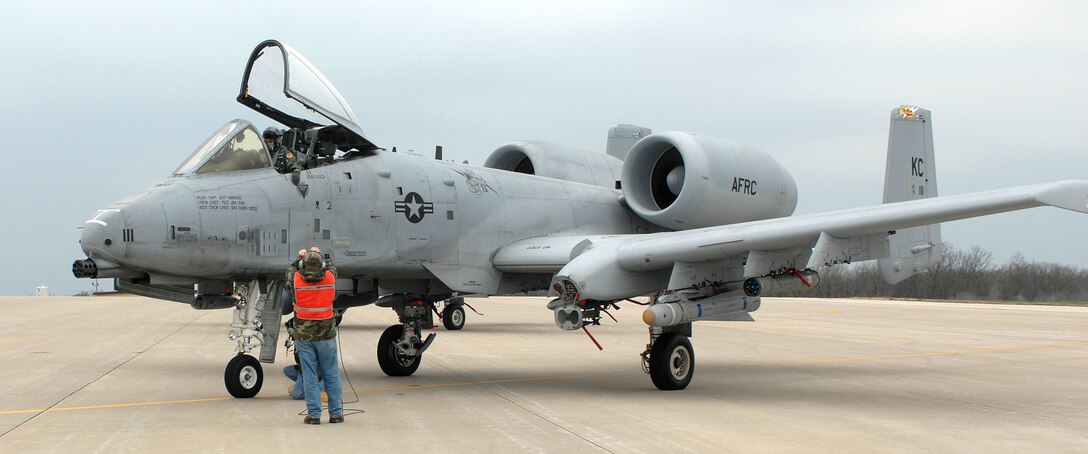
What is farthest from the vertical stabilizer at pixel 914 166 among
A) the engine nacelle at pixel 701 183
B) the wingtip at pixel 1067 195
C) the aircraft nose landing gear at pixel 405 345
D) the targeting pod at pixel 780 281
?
the aircraft nose landing gear at pixel 405 345

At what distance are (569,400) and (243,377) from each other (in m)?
3.27

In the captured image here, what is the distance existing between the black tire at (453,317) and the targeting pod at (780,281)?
12488 mm

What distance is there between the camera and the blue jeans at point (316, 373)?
7.93 meters

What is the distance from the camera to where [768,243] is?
9.48m

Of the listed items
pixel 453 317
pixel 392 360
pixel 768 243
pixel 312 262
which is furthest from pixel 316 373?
pixel 453 317

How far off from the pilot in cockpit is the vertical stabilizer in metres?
6.83

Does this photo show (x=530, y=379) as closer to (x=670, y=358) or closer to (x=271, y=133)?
(x=670, y=358)

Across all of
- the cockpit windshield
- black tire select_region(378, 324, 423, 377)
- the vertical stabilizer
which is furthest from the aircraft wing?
the cockpit windshield

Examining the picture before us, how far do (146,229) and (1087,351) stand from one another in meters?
15.7

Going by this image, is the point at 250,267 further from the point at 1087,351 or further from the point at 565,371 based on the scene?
the point at 1087,351

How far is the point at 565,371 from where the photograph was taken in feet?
41.8

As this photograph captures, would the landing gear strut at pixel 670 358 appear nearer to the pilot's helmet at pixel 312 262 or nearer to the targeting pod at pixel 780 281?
the targeting pod at pixel 780 281

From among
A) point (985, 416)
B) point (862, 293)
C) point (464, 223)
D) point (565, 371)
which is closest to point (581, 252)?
point (464, 223)

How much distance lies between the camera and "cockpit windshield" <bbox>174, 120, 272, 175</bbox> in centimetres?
956
